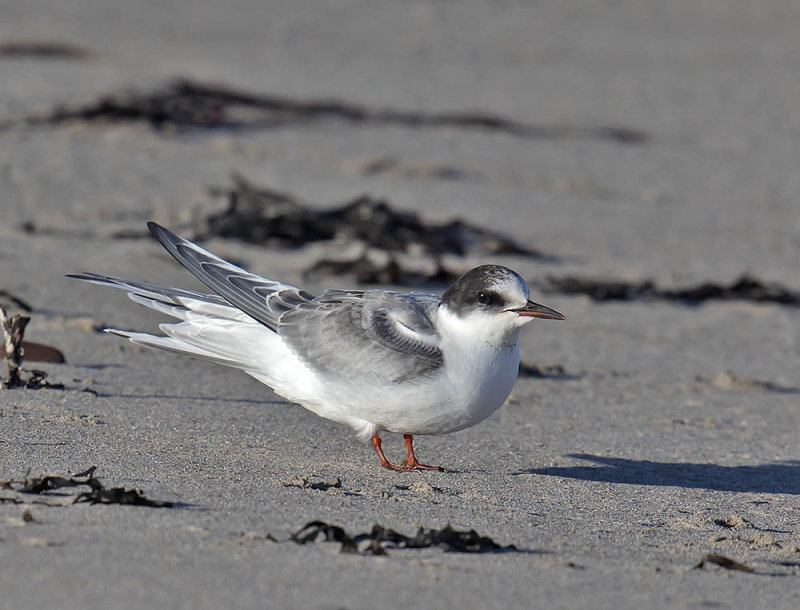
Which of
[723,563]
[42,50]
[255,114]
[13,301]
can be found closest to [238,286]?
[13,301]

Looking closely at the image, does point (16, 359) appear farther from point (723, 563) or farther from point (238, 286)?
point (723, 563)

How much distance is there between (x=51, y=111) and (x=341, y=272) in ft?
10.9

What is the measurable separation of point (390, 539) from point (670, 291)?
434 cm

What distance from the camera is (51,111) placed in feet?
29.3

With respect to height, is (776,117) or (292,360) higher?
(776,117)

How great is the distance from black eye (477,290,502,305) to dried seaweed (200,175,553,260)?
10.3ft

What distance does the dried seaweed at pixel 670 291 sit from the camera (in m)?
6.99

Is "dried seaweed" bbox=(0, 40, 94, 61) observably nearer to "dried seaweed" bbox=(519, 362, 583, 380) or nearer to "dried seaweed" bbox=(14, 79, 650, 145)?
"dried seaweed" bbox=(14, 79, 650, 145)

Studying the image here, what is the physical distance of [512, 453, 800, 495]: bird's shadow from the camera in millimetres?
4246

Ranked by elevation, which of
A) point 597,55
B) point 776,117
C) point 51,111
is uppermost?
point 597,55

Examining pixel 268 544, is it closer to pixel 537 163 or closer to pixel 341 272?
pixel 341 272

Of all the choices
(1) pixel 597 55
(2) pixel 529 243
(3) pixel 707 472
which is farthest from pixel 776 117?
(3) pixel 707 472

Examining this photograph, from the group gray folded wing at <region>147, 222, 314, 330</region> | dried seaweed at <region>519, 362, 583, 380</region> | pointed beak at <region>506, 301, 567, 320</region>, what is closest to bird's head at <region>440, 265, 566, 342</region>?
pointed beak at <region>506, 301, 567, 320</region>

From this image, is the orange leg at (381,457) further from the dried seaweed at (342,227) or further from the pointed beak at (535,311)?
the dried seaweed at (342,227)
